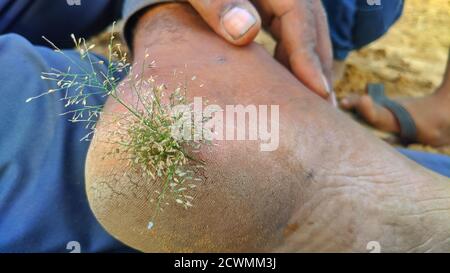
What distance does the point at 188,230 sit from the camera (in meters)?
0.80

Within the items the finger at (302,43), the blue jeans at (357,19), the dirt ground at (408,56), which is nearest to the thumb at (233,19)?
the finger at (302,43)

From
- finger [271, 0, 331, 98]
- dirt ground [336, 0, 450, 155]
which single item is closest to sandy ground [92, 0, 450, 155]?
dirt ground [336, 0, 450, 155]

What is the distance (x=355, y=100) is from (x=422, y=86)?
33 cm

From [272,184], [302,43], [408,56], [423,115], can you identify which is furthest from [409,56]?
[272,184]

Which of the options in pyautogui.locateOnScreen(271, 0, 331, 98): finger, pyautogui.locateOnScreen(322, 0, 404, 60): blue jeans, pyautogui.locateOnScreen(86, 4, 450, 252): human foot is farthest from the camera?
pyautogui.locateOnScreen(322, 0, 404, 60): blue jeans

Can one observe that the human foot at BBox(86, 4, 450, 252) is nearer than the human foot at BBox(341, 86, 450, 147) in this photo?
Yes

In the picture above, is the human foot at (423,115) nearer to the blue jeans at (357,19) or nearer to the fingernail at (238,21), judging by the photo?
the blue jeans at (357,19)

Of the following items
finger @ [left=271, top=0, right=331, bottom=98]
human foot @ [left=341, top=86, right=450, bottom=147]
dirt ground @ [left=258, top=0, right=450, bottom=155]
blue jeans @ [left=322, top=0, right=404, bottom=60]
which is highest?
finger @ [left=271, top=0, right=331, bottom=98]

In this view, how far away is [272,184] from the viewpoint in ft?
2.69

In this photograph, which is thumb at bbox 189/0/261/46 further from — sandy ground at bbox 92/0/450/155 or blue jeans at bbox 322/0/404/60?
sandy ground at bbox 92/0/450/155

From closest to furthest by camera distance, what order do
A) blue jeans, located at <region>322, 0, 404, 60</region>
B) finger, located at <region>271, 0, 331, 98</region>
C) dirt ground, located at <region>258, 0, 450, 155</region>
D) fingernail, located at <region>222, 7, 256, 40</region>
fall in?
fingernail, located at <region>222, 7, 256, 40</region> → finger, located at <region>271, 0, 331, 98</region> → blue jeans, located at <region>322, 0, 404, 60</region> → dirt ground, located at <region>258, 0, 450, 155</region>

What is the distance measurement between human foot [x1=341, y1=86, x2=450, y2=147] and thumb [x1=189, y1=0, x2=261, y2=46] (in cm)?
94

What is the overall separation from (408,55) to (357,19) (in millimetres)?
607

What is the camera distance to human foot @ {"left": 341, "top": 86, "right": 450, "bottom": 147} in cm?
178
